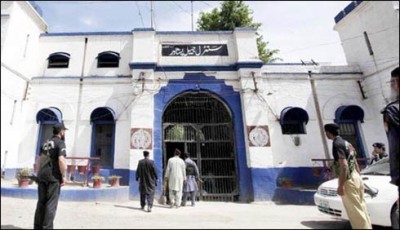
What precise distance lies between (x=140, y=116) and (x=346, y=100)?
28.8ft

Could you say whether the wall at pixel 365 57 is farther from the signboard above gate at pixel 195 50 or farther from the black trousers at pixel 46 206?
Answer: the black trousers at pixel 46 206

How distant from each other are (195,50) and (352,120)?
732 centimetres

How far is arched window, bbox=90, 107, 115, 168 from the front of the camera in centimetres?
1015

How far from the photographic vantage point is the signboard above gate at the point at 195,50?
444 inches

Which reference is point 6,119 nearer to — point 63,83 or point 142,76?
point 63,83

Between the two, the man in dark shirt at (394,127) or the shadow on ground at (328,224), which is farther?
the shadow on ground at (328,224)

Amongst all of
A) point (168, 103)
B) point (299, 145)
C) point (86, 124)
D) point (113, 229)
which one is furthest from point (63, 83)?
point (299, 145)

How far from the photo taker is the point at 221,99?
10.8 metres

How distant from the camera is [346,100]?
11172mm

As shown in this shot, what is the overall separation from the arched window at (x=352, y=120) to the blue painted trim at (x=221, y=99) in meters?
4.20

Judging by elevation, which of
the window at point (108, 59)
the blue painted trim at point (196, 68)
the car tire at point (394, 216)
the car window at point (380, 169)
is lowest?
the car tire at point (394, 216)

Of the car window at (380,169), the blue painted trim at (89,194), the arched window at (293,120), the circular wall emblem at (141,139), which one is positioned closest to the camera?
the car window at (380,169)

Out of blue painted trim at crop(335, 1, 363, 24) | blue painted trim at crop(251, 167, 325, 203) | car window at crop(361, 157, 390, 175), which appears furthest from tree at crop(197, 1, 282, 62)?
car window at crop(361, 157, 390, 175)

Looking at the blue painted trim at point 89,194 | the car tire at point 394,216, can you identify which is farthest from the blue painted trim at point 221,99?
the car tire at point 394,216
